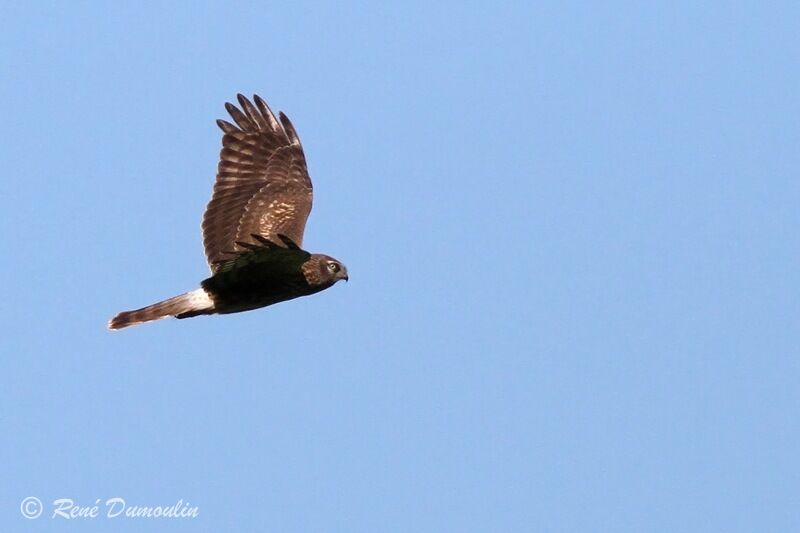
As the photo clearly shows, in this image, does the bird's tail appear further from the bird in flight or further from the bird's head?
the bird's head

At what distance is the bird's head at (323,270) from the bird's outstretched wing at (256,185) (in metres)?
1.40

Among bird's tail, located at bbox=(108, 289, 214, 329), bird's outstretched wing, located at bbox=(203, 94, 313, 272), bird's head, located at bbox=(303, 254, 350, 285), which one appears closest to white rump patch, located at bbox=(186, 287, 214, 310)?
bird's tail, located at bbox=(108, 289, 214, 329)

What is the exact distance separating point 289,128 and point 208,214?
1.77 metres

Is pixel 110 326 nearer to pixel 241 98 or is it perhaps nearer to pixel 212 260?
pixel 212 260

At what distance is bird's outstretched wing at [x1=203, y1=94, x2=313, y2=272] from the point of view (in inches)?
567

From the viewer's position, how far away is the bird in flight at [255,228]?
41.7 feet

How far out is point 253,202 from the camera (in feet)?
48.9

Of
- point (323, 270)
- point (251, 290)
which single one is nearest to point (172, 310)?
→ point (251, 290)

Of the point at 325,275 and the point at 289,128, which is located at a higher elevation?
the point at 289,128

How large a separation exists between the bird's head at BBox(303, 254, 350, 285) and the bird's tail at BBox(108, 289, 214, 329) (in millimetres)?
1039

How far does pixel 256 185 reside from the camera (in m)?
15.1

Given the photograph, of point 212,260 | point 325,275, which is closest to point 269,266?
point 325,275

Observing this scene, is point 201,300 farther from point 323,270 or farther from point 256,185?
point 256,185

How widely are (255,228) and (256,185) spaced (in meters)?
0.67
